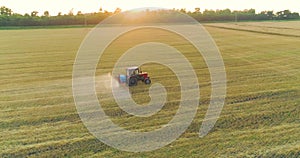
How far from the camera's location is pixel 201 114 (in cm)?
891

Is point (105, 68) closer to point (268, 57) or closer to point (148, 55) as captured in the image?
point (148, 55)

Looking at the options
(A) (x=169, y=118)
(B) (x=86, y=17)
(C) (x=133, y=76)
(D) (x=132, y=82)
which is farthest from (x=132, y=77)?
(B) (x=86, y=17)

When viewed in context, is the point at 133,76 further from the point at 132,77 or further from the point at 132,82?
the point at 132,82

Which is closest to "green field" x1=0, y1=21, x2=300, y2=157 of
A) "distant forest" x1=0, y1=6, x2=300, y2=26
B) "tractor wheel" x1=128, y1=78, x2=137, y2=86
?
"tractor wheel" x1=128, y1=78, x2=137, y2=86

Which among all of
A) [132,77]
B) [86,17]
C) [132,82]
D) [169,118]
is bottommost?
[169,118]

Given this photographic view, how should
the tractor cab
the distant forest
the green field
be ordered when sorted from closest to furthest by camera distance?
the green field < the tractor cab < the distant forest

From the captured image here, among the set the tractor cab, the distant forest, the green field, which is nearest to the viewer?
the green field

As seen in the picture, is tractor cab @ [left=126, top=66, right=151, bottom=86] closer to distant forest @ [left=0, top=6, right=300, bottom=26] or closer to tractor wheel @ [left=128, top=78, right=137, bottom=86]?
tractor wheel @ [left=128, top=78, right=137, bottom=86]

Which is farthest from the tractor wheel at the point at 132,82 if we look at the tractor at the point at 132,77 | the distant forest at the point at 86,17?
the distant forest at the point at 86,17

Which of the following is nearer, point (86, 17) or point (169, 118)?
point (169, 118)

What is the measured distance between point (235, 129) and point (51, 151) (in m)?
4.93

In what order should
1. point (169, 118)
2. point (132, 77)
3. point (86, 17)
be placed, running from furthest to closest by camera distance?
1. point (86, 17)
2. point (132, 77)
3. point (169, 118)

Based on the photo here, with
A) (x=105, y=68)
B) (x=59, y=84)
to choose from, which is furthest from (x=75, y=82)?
(x=105, y=68)

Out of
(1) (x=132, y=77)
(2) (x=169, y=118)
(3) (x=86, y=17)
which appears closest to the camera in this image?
(2) (x=169, y=118)
